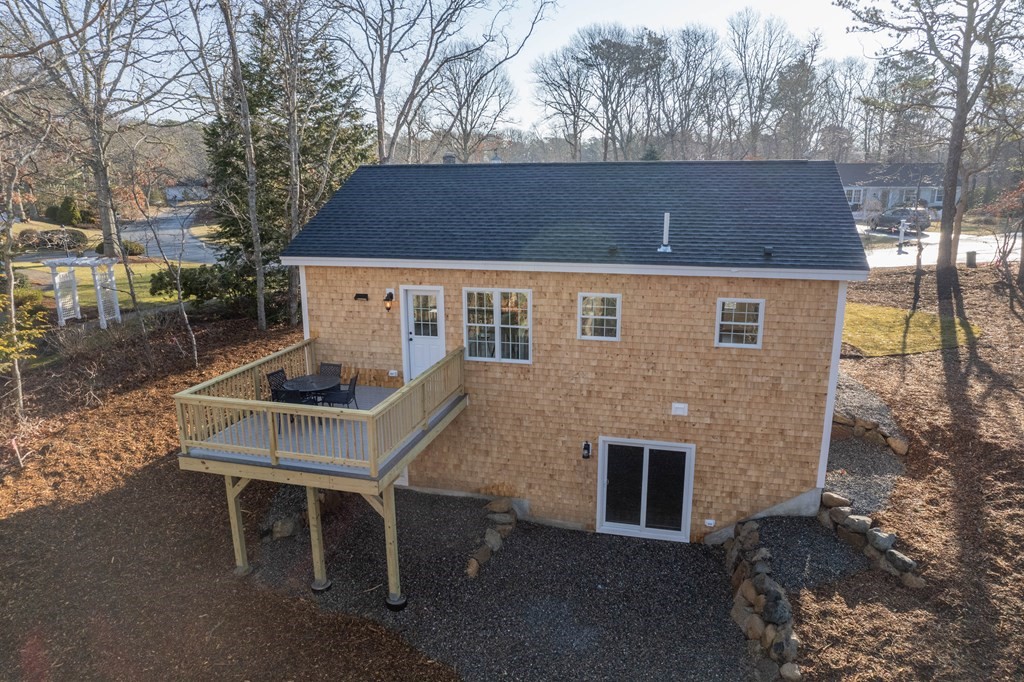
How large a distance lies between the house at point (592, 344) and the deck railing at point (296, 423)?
0.05 meters

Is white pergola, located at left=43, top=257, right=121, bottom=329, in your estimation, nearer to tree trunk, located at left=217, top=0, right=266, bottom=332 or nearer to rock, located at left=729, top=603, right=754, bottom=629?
tree trunk, located at left=217, top=0, right=266, bottom=332

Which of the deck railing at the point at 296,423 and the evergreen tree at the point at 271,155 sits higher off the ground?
the evergreen tree at the point at 271,155

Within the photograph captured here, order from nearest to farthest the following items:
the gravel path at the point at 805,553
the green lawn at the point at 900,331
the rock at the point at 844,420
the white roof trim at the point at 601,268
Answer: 1. the gravel path at the point at 805,553
2. the white roof trim at the point at 601,268
3. the rock at the point at 844,420
4. the green lawn at the point at 900,331

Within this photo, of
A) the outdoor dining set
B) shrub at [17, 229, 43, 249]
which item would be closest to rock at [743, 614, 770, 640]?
the outdoor dining set

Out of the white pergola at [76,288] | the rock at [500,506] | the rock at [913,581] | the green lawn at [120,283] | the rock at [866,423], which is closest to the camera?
the rock at [913,581]

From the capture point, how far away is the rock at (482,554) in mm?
9550

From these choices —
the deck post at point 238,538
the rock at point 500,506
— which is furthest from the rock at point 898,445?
the deck post at point 238,538

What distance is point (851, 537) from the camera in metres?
9.24

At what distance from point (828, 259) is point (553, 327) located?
14.3 ft

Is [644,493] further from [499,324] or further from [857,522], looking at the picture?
[499,324]

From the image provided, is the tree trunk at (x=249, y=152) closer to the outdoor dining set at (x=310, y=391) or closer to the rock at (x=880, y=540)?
the outdoor dining set at (x=310, y=391)

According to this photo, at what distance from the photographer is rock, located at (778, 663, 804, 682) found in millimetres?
7129

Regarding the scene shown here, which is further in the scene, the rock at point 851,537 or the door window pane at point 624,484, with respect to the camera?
the door window pane at point 624,484

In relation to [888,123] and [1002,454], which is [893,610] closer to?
[1002,454]
